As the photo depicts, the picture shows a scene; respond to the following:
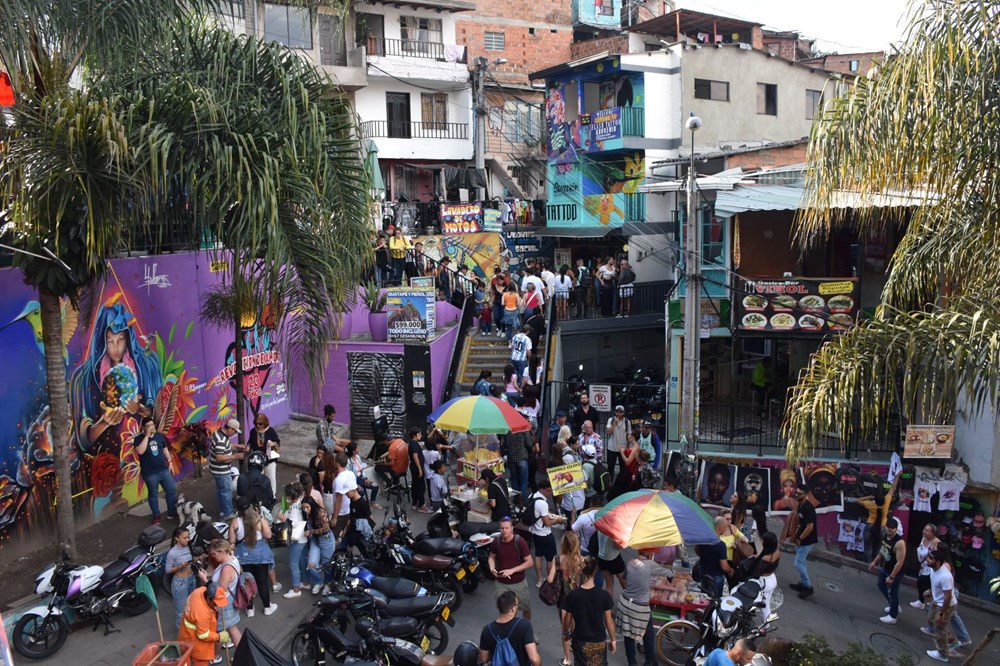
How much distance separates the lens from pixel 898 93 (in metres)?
7.77

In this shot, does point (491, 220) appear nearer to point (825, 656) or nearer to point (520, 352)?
point (520, 352)

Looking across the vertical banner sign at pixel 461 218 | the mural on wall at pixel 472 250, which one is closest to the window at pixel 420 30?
the vertical banner sign at pixel 461 218

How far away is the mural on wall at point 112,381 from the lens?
1121 centimetres

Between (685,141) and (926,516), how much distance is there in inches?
713

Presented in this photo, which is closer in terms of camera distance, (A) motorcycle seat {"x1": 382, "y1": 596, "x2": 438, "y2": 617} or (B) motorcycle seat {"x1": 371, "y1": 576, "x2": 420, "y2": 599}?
(A) motorcycle seat {"x1": 382, "y1": 596, "x2": 438, "y2": 617}

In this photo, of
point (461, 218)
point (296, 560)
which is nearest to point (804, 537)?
point (296, 560)

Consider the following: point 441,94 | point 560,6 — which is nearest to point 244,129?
point 441,94

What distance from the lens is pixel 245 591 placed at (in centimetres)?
1003

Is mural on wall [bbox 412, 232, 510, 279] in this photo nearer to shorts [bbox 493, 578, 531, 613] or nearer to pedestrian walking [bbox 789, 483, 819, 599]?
pedestrian walking [bbox 789, 483, 819, 599]

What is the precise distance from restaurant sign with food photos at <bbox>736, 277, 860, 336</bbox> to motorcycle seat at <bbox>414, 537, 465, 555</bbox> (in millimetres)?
Result: 9458

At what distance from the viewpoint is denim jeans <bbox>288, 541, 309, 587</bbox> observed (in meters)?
11.1

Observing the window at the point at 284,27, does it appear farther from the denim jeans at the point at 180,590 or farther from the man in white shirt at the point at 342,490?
the denim jeans at the point at 180,590

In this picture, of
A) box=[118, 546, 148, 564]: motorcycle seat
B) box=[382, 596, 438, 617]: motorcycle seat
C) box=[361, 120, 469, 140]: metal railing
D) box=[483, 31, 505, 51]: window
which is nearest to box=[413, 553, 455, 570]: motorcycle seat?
box=[382, 596, 438, 617]: motorcycle seat

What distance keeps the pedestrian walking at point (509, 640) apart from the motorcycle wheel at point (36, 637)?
204 inches
